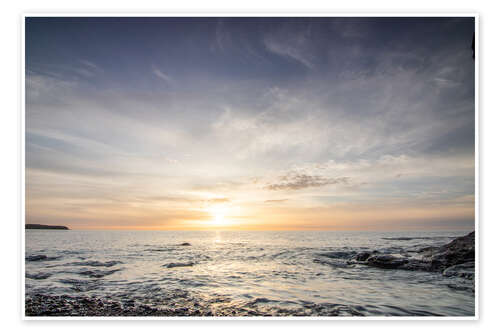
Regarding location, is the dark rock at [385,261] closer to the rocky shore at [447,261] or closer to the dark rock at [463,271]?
the rocky shore at [447,261]

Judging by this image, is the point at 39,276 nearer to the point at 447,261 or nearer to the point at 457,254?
the point at 447,261

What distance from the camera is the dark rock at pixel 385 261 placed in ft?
28.6

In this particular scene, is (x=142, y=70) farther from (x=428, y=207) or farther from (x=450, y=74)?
(x=428, y=207)

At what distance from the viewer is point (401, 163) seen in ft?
20.0

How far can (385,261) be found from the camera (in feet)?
29.6

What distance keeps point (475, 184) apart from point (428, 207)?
5.12ft

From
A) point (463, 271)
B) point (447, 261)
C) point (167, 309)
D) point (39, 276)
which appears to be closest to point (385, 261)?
point (447, 261)

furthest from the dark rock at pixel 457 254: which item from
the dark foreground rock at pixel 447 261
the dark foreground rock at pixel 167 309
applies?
the dark foreground rock at pixel 167 309
